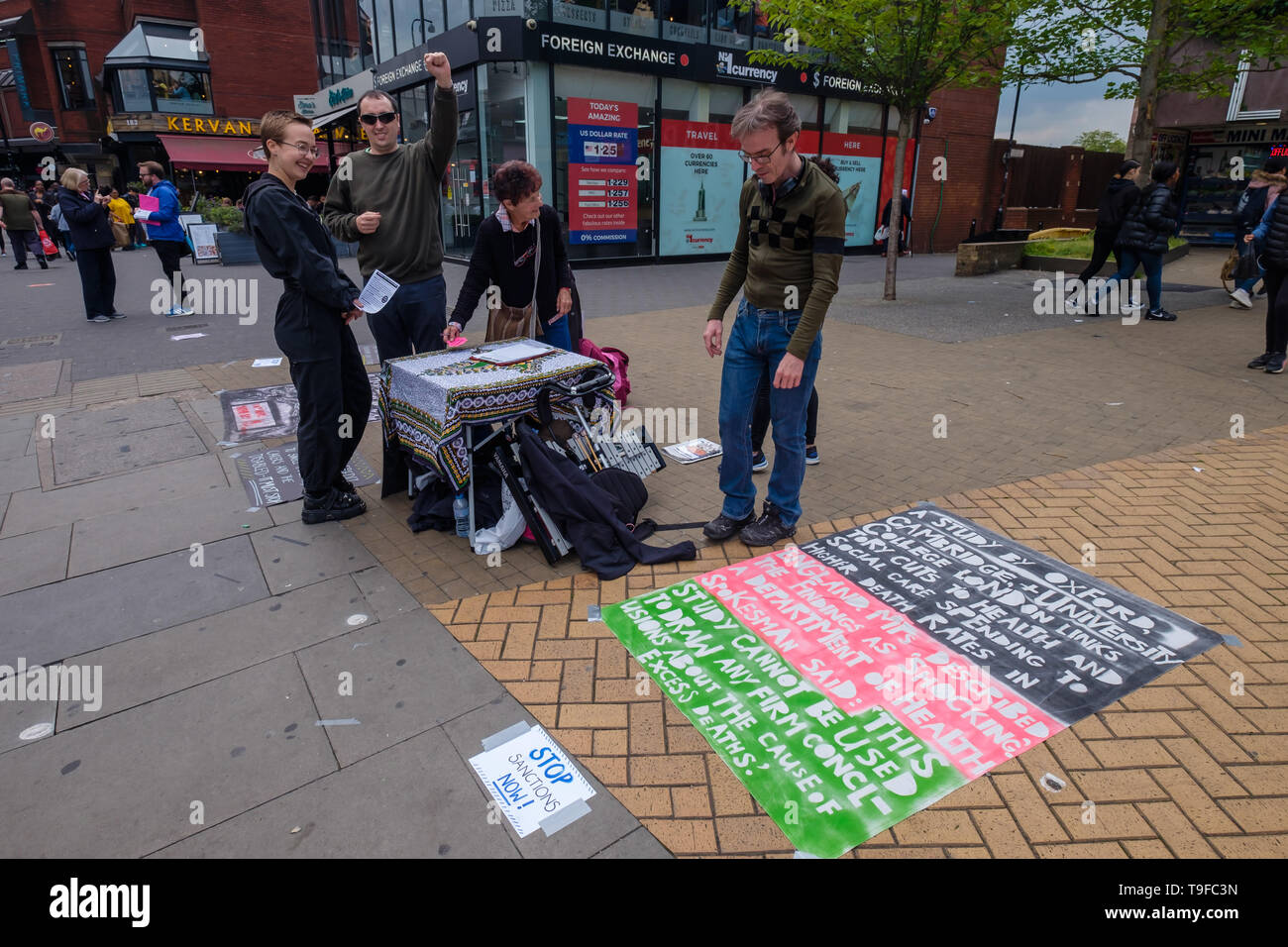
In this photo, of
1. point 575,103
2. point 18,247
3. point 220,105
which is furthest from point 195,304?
point 220,105

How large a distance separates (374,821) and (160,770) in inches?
32.9

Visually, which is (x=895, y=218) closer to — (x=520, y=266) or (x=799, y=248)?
(x=520, y=266)

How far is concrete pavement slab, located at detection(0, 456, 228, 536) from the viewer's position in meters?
4.36

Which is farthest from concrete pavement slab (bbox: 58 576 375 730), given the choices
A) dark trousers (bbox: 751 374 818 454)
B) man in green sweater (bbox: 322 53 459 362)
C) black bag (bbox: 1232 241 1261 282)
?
black bag (bbox: 1232 241 1261 282)

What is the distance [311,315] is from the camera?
3910 millimetres

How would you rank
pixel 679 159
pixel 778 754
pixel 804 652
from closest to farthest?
pixel 778 754, pixel 804 652, pixel 679 159

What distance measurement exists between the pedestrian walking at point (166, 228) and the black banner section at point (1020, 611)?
10997 mm

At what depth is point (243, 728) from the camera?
266 centimetres

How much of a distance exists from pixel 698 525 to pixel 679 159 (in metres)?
14.3

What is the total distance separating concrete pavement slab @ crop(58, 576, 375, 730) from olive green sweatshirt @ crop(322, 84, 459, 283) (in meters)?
2.14

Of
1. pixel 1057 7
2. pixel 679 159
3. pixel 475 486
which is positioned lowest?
pixel 475 486

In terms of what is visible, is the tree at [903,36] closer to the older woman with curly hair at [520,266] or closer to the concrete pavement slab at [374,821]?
the older woman with curly hair at [520,266]

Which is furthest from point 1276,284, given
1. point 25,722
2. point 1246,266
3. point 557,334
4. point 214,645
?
point 25,722

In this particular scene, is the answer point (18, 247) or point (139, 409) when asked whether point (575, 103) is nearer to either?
point (139, 409)
